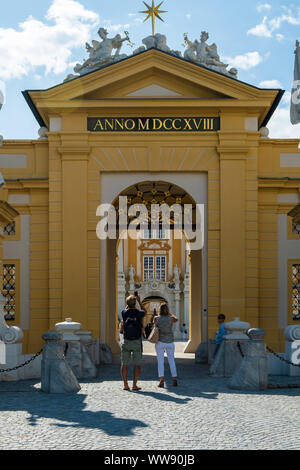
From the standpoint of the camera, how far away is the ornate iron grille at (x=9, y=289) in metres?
19.5

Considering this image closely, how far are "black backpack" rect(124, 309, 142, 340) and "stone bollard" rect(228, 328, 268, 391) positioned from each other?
1.92m

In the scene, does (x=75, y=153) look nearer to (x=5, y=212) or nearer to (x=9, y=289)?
(x=5, y=212)

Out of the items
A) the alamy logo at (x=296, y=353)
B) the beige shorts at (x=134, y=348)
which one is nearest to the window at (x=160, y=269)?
the alamy logo at (x=296, y=353)

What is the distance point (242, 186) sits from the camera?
18875 millimetres

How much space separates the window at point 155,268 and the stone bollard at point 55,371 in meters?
44.4

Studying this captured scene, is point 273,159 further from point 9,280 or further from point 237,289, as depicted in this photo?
point 9,280

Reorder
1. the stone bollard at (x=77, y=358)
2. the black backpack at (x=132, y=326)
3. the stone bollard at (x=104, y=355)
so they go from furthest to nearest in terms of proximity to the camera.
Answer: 1. the stone bollard at (x=104, y=355)
2. the stone bollard at (x=77, y=358)
3. the black backpack at (x=132, y=326)

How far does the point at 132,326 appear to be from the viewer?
12188mm

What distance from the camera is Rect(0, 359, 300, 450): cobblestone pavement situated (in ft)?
24.9

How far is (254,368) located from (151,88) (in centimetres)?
954

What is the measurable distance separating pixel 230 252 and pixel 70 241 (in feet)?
14.2

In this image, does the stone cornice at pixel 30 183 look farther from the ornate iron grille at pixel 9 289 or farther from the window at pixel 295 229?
the window at pixel 295 229

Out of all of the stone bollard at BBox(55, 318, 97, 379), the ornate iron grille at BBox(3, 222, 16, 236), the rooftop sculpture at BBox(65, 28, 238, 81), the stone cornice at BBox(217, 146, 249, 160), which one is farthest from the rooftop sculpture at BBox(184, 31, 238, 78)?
the stone bollard at BBox(55, 318, 97, 379)
